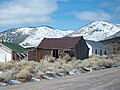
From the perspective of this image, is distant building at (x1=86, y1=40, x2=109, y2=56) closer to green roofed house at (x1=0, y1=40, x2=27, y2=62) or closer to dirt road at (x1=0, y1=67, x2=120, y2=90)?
green roofed house at (x1=0, y1=40, x2=27, y2=62)

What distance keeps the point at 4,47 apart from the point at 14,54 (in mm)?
2376

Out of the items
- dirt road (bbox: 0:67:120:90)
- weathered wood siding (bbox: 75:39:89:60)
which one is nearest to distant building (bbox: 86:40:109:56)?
weathered wood siding (bbox: 75:39:89:60)

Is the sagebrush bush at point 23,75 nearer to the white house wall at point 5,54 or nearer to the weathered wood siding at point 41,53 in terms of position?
the weathered wood siding at point 41,53

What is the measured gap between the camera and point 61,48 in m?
56.3

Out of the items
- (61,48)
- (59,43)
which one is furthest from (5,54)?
(61,48)

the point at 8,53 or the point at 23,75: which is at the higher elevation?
the point at 8,53

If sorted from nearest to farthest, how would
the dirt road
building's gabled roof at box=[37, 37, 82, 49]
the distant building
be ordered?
the dirt road < building's gabled roof at box=[37, 37, 82, 49] < the distant building

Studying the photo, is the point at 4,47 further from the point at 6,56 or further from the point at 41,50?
the point at 41,50

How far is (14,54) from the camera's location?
59.1 meters

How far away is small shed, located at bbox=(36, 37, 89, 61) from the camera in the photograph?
184ft

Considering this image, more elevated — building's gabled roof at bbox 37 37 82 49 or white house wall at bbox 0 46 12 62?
building's gabled roof at bbox 37 37 82 49

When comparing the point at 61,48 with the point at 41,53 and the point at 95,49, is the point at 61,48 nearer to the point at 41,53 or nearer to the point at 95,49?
the point at 41,53

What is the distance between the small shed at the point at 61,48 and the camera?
56000 millimetres

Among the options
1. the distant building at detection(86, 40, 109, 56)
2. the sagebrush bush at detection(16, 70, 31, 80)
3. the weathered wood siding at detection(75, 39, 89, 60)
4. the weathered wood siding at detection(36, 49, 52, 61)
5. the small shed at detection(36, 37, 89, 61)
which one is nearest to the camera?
the sagebrush bush at detection(16, 70, 31, 80)
